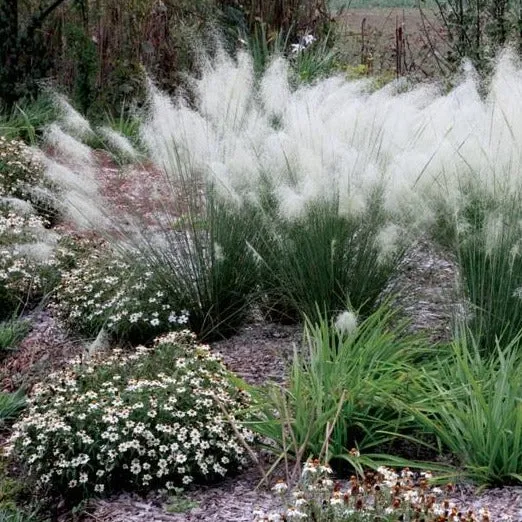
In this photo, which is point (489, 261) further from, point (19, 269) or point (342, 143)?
point (19, 269)

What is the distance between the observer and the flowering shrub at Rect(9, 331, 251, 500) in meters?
3.40

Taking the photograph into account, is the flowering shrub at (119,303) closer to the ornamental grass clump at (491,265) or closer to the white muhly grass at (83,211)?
the white muhly grass at (83,211)

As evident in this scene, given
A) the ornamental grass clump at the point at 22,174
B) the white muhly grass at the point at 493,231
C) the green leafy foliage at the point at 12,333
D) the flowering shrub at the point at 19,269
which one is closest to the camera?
the white muhly grass at the point at 493,231

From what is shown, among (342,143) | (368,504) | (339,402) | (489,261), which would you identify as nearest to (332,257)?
(342,143)

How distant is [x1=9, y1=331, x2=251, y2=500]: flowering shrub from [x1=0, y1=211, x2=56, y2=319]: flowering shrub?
1.77 m

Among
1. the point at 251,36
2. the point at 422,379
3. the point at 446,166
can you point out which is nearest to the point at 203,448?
the point at 422,379

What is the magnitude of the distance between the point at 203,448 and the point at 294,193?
115 cm

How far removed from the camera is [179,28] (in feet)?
35.1

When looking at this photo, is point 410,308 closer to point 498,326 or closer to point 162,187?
point 498,326

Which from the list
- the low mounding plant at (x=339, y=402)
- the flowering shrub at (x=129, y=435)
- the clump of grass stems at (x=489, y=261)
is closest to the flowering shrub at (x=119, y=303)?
the flowering shrub at (x=129, y=435)

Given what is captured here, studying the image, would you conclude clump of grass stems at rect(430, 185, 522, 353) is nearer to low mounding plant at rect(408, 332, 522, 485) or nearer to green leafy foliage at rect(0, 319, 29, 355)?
low mounding plant at rect(408, 332, 522, 485)

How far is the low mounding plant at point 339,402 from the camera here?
3.36 meters

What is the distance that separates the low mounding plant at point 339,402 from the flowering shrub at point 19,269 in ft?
7.18

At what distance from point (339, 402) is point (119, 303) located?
1677 millimetres
